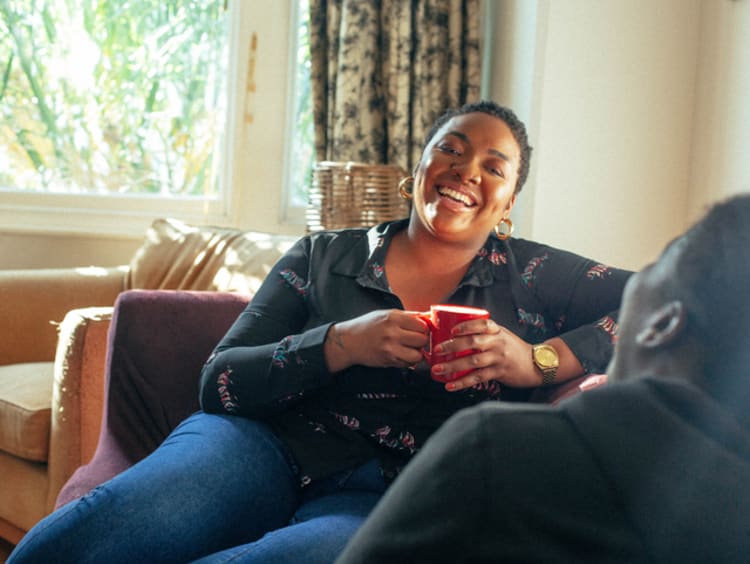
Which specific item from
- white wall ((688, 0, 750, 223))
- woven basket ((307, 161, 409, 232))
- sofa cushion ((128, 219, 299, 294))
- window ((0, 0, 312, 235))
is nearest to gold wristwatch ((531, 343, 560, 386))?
white wall ((688, 0, 750, 223))

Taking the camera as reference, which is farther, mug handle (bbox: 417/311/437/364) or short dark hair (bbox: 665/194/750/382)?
mug handle (bbox: 417/311/437/364)

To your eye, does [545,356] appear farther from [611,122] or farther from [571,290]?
[611,122]

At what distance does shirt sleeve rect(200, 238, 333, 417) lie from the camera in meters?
1.45

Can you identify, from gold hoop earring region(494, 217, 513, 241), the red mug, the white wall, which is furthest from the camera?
the white wall

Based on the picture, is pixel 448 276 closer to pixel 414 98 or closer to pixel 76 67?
pixel 414 98

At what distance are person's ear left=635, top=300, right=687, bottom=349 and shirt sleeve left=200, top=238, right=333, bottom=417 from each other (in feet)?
2.75

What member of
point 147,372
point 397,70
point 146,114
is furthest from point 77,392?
point 146,114

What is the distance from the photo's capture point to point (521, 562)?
55 centimetres

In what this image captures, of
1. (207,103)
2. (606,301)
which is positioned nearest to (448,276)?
(606,301)

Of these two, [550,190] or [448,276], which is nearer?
[448,276]

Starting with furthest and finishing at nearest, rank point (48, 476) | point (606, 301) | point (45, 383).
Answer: point (45, 383)
point (48, 476)
point (606, 301)

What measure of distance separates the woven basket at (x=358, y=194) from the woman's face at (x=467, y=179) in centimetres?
111

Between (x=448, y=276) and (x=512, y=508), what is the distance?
3.71 feet

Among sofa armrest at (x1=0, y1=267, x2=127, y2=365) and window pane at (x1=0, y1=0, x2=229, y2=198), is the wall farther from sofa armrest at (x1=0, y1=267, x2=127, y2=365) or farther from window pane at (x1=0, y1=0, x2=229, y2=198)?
window pane at (x1=0, y1=0, x2=229, y2=198)
